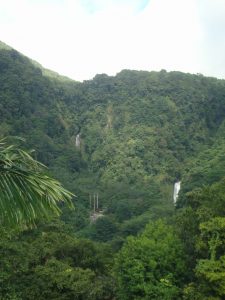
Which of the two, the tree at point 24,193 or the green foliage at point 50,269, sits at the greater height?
the tree at point 24,193

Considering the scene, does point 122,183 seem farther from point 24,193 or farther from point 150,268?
point 24,193

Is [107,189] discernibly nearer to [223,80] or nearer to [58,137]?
[58,137]

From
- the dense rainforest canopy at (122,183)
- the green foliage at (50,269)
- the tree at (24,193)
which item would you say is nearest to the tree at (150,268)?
the dense rainforest canopy at (122,183)

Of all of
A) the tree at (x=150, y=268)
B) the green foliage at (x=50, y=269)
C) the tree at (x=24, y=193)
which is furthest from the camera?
the tree at (x=150, y=268)

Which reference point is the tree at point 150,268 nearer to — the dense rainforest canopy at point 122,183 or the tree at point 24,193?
the dense rainforest canopy at point 122,183

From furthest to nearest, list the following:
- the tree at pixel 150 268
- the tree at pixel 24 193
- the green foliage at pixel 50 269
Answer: the tree at pixel 150 268, the green foliage at pixel 50 269, the tree at pixel 24 193

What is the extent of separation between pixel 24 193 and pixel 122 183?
81421 mm

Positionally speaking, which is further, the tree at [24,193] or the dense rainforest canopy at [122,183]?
the dense rainforest canopy at [122,183]

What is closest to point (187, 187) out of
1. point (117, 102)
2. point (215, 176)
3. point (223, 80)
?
point (215, 176)

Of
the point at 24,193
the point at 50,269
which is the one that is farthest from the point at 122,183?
the point at 24,193

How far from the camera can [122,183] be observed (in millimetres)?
83750

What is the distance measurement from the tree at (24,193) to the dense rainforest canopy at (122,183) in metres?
7.78

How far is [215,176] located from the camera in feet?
197

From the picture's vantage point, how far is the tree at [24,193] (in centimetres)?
259
